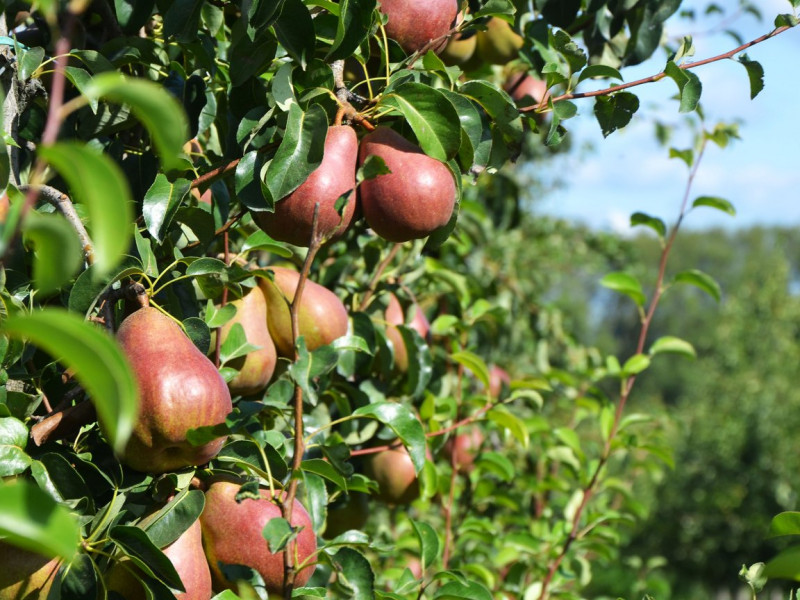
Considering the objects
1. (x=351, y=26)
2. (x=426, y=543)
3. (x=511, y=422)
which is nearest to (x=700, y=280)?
(x=511, y=422)

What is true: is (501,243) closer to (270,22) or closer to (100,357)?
(270,22)

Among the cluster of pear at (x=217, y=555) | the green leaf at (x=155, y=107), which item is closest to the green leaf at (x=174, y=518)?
the cluster of pear at (x=217, y=555)

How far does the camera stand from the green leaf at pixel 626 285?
1911mm

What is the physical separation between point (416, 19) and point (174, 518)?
2.25ft

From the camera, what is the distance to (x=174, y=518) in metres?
0.89

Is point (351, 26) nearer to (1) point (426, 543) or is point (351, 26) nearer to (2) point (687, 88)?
(2) point (687, 88)

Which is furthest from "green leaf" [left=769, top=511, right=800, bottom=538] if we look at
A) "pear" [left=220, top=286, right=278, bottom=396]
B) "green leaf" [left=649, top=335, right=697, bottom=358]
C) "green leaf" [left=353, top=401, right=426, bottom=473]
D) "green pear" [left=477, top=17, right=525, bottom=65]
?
"green leaf" [left=649, top=335, right=697, bottom=358]

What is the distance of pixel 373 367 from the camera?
63.5 inches

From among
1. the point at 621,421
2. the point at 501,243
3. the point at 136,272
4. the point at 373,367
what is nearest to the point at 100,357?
the point at 136,272

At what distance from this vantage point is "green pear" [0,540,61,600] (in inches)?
33.6

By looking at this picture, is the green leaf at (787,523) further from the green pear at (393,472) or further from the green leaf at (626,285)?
the green leaf at (626,285)

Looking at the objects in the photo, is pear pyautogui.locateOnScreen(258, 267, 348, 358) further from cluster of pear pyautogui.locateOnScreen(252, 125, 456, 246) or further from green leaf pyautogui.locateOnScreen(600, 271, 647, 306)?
green leaf pyautogui.locateOnScreen(600, 271, 647, 306)

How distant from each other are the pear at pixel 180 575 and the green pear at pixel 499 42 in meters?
1.00

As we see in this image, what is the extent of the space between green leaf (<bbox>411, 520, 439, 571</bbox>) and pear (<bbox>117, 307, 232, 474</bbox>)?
0.48m
